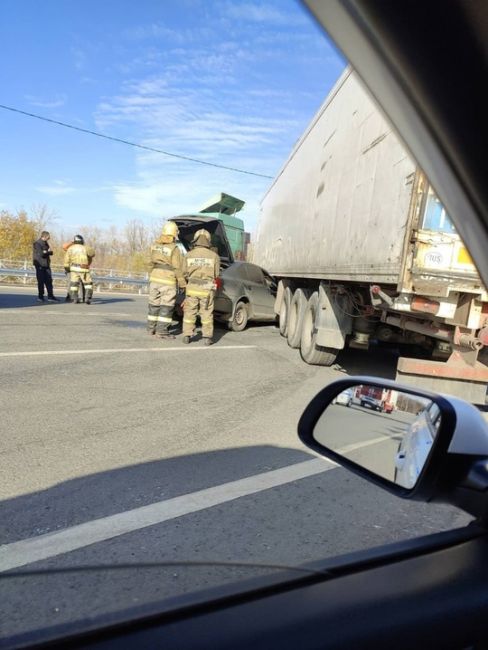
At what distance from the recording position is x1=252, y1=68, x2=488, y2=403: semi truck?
450 cm

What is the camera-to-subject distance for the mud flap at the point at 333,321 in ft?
22.3

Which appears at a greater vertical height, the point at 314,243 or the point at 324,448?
the point at 314,243

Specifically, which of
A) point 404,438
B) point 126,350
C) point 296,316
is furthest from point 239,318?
point 404,438

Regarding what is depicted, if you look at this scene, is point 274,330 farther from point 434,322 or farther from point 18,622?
point 18,622

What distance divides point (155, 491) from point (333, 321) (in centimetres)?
457

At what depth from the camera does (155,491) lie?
2.84m

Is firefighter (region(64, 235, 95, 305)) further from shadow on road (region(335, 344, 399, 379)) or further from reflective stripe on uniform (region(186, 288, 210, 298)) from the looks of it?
shadow on road (region(335, 344, 399, 379))

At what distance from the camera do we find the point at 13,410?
4148mm

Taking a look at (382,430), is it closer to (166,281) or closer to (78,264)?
(166,281)

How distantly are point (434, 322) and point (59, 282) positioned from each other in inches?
865

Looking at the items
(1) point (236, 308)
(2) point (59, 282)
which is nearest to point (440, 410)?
(1) point (236, 308)

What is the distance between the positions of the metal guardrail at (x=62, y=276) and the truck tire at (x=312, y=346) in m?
14.8

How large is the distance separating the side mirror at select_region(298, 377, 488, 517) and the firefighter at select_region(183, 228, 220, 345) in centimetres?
669

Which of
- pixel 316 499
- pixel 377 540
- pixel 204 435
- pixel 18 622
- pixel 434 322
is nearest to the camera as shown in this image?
pixel 18 622
